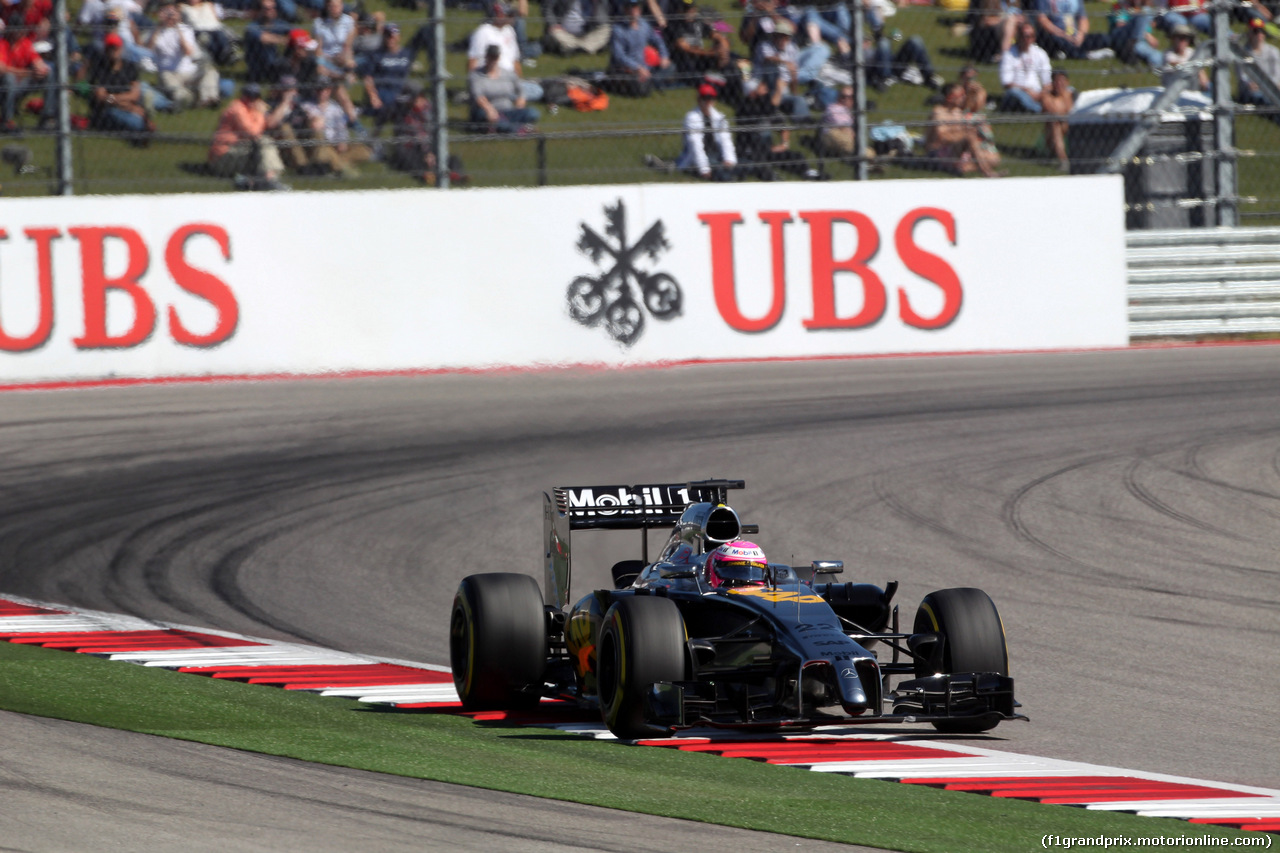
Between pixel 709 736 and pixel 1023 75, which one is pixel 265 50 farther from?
pixel 709 736

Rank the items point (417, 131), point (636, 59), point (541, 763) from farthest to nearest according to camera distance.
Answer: point (636, 59)
point (417, 131)
point (541, 763)

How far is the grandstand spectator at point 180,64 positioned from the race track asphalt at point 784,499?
9.71 ft

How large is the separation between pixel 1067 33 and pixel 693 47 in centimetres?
421

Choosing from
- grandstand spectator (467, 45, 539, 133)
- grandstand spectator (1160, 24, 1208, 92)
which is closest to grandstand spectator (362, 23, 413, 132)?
grandstand spectator (467, 45, 539, 133)

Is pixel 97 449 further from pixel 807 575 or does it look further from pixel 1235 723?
pixel 1235 723

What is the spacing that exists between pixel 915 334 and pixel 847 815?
12303mm

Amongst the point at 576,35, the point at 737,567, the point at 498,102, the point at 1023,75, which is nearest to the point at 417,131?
the point at 498,102

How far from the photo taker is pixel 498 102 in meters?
17.6

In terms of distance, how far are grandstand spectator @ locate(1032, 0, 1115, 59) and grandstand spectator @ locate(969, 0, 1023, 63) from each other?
0.36 meters

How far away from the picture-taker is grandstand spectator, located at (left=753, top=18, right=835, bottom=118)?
18.1m

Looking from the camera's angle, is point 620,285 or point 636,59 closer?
point 620,285

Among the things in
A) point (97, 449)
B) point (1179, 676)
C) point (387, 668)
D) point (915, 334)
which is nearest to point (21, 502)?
point (97, 449)

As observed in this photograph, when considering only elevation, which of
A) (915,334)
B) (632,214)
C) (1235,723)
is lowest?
(1235,723)

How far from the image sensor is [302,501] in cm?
1216
